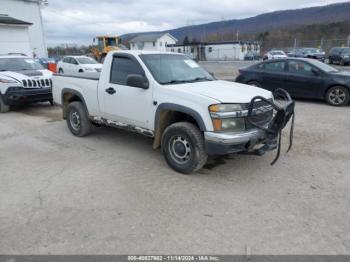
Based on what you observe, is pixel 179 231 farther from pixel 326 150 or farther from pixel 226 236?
pixel 326 150

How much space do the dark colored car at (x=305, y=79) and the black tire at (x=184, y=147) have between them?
6.72 m

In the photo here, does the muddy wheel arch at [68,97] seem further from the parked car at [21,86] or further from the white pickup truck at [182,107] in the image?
the parked car at [21,86]

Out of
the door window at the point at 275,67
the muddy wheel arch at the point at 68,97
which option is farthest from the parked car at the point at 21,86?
the door window at the point at 275,67

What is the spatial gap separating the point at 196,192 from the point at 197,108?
1140 mm

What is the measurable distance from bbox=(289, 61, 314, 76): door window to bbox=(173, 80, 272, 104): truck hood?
5672 mm

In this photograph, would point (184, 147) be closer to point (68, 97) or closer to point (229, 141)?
point (229, 141)

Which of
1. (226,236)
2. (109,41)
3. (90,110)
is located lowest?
(226,236)

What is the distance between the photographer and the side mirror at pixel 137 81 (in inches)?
189

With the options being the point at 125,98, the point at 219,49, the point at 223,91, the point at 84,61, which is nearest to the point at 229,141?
the point at 223,91

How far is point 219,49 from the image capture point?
5781 cm

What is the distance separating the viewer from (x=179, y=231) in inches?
128

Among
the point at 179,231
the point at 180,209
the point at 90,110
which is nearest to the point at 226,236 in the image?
the point at 179,231

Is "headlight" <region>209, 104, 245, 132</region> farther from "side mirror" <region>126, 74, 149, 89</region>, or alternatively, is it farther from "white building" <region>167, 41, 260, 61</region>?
"white building" <region>167, 41, 260, 61</region>

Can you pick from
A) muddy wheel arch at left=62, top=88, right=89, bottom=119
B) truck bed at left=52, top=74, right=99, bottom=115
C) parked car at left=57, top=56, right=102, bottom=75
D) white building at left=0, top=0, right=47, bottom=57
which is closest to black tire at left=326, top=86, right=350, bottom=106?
truck bed at left=52, top=74, right=99, bottom=115
